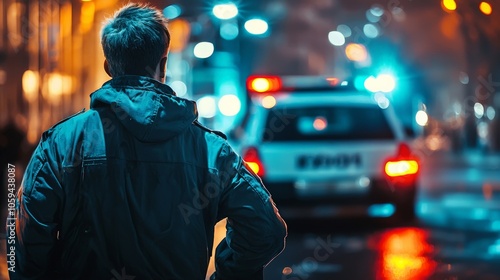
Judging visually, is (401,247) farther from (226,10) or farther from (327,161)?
(226,10)

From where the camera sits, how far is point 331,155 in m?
11.3

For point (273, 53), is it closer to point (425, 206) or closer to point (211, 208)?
point (425, 206)

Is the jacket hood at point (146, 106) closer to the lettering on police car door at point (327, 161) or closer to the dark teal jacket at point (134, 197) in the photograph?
the dark teal jacket at point (134, 197)

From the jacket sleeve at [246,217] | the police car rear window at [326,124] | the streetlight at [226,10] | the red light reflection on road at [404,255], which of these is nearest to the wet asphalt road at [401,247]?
the red light reflection on road at [404,255]

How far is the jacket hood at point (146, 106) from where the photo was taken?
8.58ft

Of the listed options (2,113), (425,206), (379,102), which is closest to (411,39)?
(2,113)

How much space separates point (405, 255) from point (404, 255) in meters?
0.01

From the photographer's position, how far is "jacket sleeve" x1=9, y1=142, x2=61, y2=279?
255 centimetres

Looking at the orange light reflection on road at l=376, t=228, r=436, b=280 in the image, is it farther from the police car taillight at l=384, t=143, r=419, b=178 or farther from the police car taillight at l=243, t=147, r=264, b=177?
the police car taillight at l=243, t=147, r=264, b=177

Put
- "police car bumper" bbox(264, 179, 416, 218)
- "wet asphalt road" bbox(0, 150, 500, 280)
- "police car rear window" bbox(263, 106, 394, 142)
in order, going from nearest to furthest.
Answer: "wet asphalt road" bbox(0, 150, 500, 280), "police car bumper" bbox(264, 179, 416, 218), "police car rear window" bbox(263, 106, 394, 142)

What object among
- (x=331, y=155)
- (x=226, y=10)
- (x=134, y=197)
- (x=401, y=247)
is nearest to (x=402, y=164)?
(x=331, y=155)

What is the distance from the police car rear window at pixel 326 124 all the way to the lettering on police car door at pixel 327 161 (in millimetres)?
360

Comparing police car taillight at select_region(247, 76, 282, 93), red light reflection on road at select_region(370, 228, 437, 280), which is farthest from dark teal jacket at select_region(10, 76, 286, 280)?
police car taillight at select_region(247, 76, 282, 93)

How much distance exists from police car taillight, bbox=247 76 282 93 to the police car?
206 mm
